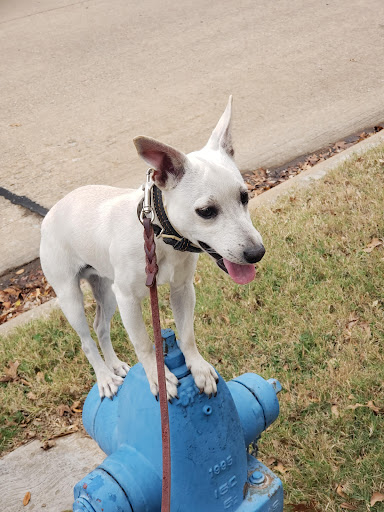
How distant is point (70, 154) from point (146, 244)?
15.1ft

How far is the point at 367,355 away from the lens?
3.50 metres

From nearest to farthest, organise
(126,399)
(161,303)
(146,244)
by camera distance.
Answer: (146,244) → (126,399) → (161,303)

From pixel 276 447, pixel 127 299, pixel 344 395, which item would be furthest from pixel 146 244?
pixel 344 395

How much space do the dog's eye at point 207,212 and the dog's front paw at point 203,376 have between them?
61cm

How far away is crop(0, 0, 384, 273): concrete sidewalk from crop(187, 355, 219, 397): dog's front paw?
290 centimetres

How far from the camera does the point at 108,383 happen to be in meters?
3.07

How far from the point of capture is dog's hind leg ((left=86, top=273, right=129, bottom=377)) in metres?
3.32

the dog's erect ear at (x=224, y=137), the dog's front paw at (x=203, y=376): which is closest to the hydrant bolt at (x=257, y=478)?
the dog's front paw at (x=203, y=376)

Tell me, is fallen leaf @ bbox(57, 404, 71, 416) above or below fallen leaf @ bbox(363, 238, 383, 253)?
above

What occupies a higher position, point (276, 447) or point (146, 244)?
point (146, 244)

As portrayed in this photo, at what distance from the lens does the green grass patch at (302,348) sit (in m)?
3.00

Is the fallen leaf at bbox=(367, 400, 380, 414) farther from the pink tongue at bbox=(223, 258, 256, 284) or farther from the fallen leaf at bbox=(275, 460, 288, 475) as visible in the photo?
the pink tongue at bbox=(223, 258, 256, 284)

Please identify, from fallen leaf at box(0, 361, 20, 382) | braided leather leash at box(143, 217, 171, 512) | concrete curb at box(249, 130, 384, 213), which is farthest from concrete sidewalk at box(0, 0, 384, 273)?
braided leather leash at box(143, 217, 171, 512)

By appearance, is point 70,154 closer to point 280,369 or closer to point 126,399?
point 280,369
